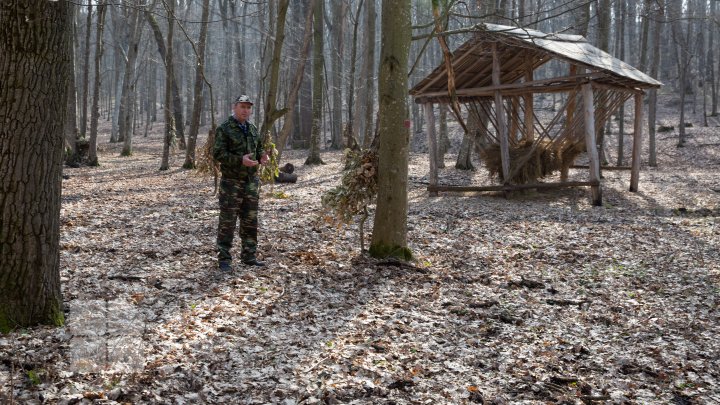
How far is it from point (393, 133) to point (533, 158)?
7.15 metres

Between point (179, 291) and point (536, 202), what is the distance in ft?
29.5

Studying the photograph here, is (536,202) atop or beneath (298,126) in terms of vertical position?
beneath

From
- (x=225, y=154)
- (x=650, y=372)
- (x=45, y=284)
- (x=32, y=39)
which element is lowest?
(x=650, y=372)

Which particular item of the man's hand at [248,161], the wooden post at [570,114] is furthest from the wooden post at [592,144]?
the man's hand at [248,161]

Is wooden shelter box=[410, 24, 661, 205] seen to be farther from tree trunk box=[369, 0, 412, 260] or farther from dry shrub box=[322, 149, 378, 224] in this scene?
dry shrub box=[322, 149, 378, 224]

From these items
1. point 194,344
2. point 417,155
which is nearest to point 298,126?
point 417,155

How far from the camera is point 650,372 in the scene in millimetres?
4258

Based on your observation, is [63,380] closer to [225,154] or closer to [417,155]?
[225,154]

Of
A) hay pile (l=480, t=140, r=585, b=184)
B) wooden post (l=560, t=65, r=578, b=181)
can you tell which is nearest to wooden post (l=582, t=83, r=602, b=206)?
hay pile (l=480, t=140, r=585, b=184)

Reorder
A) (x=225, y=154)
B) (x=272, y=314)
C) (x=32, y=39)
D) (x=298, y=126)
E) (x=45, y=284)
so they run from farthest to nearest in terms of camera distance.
Answer: 1. (x=298, y=126)
2. (x=225, y=154)
3. (x=272, y=314)
4. (x=45, y=284)
5. (x=32, y=39)

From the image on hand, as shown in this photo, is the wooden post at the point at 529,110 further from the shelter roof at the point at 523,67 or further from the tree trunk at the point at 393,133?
the tree trunk at the point at 393,133

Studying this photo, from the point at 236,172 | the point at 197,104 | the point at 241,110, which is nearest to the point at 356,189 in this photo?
the point at 236,172

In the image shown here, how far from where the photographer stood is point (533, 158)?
13.0 meters

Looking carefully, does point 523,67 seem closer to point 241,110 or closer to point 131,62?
point 241,110
